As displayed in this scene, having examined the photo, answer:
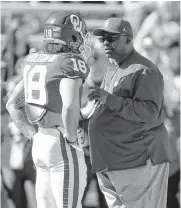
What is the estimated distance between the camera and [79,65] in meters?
3.41

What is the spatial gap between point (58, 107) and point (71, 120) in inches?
5.1

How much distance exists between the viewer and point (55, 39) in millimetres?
3537

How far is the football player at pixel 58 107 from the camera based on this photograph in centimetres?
338

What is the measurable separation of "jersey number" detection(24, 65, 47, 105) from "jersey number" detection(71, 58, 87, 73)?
0.56ft

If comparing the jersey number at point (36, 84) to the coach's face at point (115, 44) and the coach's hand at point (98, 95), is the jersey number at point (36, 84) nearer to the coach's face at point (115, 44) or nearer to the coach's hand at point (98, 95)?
the coach's hand at point (98, 95)

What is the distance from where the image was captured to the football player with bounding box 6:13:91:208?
338 cm

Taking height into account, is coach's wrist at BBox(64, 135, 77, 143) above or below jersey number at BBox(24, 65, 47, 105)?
below

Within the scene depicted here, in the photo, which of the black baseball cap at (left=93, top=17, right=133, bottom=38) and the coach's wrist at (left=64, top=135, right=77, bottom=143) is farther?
the black baseball cap at (left=93, top=17, right=133, bottom=38)

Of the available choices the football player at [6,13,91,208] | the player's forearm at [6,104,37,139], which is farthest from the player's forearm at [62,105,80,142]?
the player's forearm at [6,104,37,139]

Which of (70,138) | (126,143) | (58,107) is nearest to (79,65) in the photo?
(58,107)

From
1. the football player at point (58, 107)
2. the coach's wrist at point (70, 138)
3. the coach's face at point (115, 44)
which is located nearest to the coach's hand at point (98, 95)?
the football player at point (58, 107)

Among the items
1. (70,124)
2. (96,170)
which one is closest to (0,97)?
(96,170)

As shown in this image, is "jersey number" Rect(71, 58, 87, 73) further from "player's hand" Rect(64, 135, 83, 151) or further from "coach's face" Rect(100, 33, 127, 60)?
"coach's face" Rect(100, 33, 127, 60)

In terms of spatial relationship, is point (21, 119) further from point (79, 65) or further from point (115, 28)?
point (115, 28)
